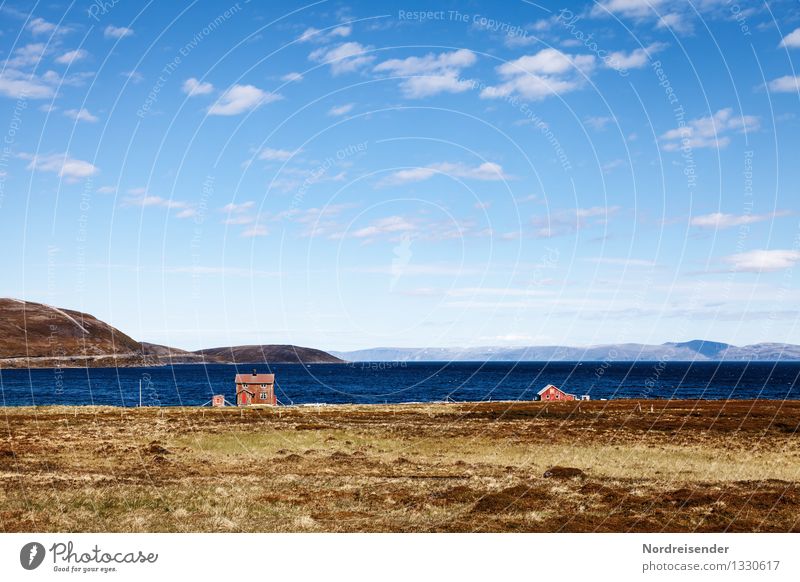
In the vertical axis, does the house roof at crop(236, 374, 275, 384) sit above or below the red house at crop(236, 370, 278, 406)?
above

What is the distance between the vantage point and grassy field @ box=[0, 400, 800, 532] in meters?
20.8

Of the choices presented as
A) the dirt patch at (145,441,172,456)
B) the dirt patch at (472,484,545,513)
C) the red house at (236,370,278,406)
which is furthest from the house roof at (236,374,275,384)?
the dirt patch at (472,484,545,513)

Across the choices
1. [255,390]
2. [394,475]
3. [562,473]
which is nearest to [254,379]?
[255,390]

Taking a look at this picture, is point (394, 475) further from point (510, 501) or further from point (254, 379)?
point (254, 379)

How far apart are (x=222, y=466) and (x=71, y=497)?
10.9 m

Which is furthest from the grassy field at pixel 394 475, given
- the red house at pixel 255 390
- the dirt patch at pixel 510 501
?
the red house at pixel 255 390

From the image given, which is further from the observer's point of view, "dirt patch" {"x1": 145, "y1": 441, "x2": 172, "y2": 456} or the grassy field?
"dirt patch" {"x1": 145, "y1": 441, "x2": 172, "y2": 456}

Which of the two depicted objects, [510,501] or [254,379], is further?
[254,379]

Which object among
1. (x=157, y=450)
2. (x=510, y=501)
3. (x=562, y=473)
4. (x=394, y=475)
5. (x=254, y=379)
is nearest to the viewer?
(x=510, y=501)

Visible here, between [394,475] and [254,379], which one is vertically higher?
[254,379]

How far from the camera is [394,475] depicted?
31500 millimetres

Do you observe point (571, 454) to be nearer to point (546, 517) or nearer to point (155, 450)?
point (546, 517)

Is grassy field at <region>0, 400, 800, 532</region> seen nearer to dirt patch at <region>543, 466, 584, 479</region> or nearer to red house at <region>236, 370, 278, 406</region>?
dirt patch at <region>543, 466, 584, 479</region>

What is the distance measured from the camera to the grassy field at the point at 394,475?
20828 mm
